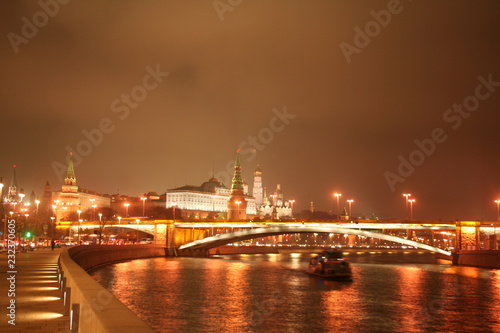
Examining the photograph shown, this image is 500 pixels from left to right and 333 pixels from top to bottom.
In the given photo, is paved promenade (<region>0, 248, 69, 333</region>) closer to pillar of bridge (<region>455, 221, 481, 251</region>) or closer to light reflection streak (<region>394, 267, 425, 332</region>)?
light reflection streak (<region>394, 267, 425, 332</region>)

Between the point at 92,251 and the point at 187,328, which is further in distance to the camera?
the point at 92,251

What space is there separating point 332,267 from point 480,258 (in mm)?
24964

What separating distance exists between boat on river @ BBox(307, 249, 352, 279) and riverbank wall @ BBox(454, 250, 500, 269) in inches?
811

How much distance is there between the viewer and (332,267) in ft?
A: 151

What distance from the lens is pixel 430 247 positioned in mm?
69125

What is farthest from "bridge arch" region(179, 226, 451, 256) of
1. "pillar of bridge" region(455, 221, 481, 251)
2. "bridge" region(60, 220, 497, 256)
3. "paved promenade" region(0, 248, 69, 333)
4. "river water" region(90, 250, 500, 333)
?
"paved promenade" region(0, 248, 69, 333)

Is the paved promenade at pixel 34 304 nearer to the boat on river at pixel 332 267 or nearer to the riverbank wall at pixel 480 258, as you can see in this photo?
the boat on river at pixel 332 267

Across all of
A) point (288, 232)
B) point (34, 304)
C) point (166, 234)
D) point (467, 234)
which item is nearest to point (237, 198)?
point (166, 234)

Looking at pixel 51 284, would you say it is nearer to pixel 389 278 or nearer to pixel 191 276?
pixel 191 276

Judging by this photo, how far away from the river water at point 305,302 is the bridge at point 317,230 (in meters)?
21.1

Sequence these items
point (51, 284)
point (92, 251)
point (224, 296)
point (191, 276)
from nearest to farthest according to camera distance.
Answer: point (51, 284) < point (224, 296) < point (191, 276) < point (92, 251)

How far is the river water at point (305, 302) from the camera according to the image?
24078 millimetres

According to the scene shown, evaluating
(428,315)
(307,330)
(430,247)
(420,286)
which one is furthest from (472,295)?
(430,247)

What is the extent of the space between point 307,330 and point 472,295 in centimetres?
1657
